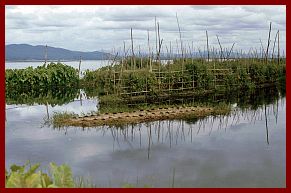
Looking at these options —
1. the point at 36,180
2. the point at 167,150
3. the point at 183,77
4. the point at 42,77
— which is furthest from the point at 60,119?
the point at 42,77

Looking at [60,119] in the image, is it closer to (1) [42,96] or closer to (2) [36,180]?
(1) [42,96]

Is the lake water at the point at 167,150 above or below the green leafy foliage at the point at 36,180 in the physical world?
below

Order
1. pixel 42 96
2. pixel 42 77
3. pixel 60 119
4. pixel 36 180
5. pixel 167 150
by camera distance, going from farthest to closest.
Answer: pixel 42 77 < pixel 42 96 < pixel 60 119 < pixel 167 150 < pixel 36 180

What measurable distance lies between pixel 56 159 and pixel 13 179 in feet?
10.7

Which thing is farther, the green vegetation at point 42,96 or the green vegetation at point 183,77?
the green vegetation at point 183,77

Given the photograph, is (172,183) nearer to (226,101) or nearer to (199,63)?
(226,101)

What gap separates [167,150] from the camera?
631 cm

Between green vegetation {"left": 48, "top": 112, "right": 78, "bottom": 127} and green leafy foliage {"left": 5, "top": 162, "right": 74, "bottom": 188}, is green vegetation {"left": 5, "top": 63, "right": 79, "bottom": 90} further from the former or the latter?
green leafy foliage {"left": 5, "top": 162, "right": 74, "bottom": 188}

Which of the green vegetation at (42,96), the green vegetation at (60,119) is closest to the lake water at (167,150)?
the green vegetation at (60,119)

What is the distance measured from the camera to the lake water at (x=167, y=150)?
16.1ft

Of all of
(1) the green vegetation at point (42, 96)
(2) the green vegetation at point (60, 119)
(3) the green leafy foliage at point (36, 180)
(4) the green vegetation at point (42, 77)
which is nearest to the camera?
(3) the green leafy foliage at point (36, 180)

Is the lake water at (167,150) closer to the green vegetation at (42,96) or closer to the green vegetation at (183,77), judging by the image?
the green vegetation at (42,96)

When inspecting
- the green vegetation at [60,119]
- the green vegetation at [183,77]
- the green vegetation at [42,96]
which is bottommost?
the green vegetation at [60,119]

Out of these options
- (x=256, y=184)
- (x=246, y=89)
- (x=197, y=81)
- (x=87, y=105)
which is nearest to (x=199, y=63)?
(x=197, y=81)
